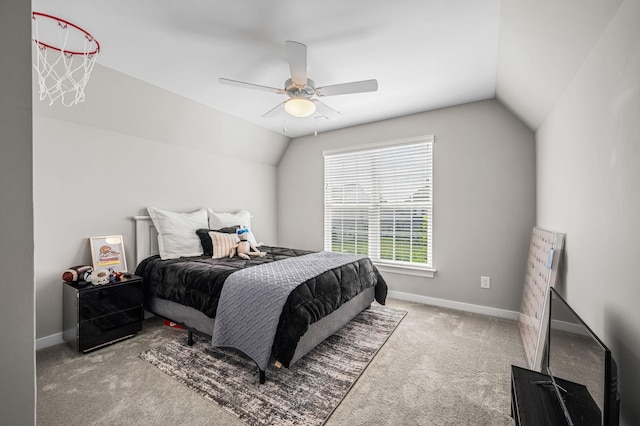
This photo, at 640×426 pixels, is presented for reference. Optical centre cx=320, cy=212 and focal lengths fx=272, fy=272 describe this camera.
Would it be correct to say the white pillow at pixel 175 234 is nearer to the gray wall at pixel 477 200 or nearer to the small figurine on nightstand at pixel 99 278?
the small figurine on nightstand at pixel 99 278

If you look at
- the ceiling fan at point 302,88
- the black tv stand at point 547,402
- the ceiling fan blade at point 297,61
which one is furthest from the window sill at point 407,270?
the ceiling fan blade at point 297,61

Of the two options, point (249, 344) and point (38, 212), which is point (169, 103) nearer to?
point (38, 212)

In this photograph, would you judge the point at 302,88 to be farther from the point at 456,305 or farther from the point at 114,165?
the point at 456,305

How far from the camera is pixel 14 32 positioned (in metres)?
0.81

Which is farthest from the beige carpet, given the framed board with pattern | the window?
the window

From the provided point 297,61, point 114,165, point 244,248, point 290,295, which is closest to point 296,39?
point 297,61

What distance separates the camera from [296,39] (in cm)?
205

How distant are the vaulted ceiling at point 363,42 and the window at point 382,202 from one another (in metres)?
1.02

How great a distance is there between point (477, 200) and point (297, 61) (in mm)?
2632

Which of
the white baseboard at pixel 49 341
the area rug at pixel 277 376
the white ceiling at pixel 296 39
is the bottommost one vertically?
the area rug at pixel 277 376

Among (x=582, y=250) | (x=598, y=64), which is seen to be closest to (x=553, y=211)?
(x=582, y=250)

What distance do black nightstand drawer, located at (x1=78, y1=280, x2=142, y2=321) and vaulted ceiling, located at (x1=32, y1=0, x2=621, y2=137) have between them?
201 centimetres

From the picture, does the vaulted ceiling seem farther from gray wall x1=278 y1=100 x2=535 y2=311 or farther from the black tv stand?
the black tv stand

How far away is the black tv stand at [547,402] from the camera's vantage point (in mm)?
1025
